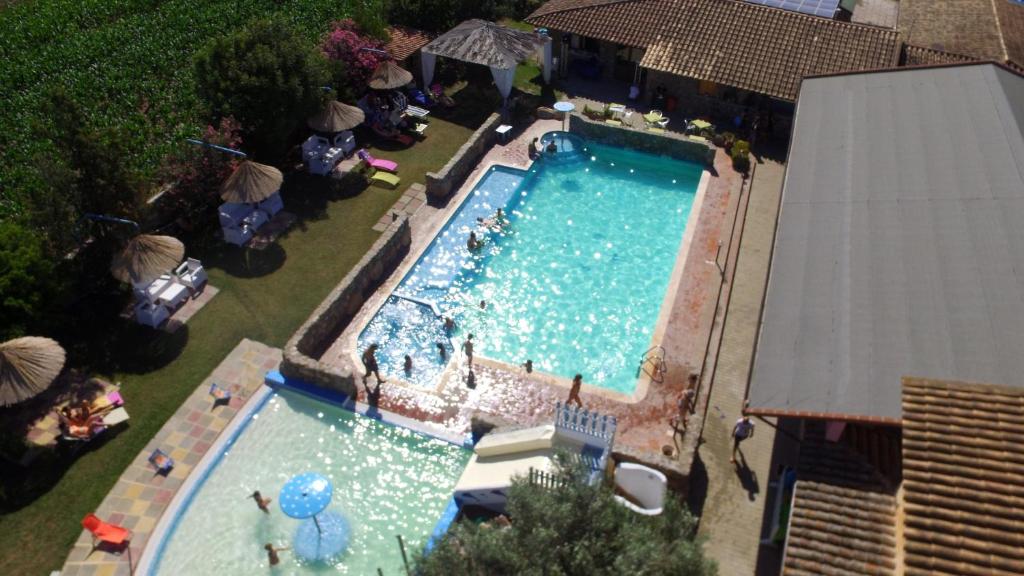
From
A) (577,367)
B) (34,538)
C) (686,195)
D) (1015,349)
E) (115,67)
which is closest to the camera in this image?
(1015,349)

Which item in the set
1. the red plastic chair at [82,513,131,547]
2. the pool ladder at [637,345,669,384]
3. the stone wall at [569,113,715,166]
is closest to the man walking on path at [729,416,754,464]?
the pool ladder at [637,345,669,384]

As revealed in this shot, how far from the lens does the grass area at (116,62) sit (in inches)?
1101

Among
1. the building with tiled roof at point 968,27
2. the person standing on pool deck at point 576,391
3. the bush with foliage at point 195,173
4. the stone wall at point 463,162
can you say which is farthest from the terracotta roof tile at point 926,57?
the bush with foliage at point 195,173

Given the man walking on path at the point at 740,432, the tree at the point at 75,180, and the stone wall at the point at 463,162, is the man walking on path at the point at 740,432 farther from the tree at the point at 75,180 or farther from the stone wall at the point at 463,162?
the tree at the point at 75,180

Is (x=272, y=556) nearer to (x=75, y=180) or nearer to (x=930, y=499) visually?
(x=75, y=180)

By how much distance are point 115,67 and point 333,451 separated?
25123mm

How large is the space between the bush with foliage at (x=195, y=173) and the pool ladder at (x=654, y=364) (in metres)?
16.4

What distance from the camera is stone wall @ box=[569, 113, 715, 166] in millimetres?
29828

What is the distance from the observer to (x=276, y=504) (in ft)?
57.9

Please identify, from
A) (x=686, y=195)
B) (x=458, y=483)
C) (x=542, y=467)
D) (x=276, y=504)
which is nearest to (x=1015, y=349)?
(x=542, y=467)

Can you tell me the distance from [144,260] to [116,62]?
18.4 m

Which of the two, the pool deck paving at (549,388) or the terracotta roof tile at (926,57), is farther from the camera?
the terracotta roof tile at (926,57)

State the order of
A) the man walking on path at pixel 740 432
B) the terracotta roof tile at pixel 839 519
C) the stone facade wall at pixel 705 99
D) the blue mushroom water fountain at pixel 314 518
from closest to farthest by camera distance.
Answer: the terracotta roof tile at pixel 839 519, the blue mushroom water fountain at pixel 314 518, the man walking on path at pixel 740 432, the stone facade wall at pixel 705 99

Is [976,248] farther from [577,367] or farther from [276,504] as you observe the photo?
[276,504]
